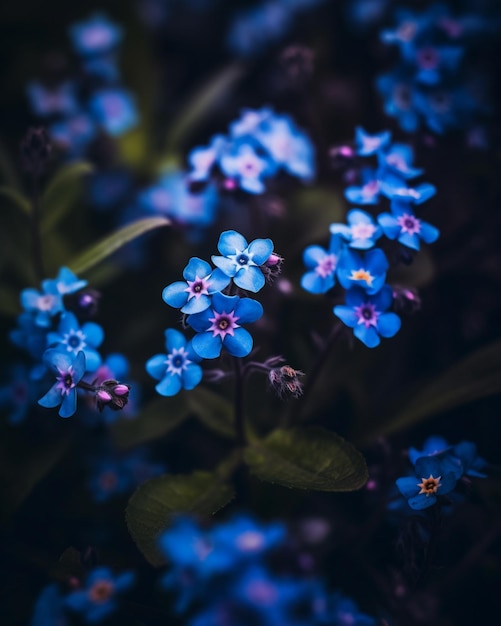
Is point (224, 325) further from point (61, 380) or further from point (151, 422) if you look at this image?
point (151, 422)

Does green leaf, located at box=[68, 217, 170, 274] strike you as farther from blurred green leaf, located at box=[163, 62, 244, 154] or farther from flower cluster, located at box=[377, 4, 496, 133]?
blurred green leaf, located at box=[163, 62, 244, 154]

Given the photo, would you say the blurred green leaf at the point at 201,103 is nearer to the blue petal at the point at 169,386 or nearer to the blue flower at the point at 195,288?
the blue flower at the point at 195,288

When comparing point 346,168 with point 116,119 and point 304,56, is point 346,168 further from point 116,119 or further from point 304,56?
point 116,119

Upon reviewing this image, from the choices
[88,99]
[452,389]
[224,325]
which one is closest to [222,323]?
[224,325]

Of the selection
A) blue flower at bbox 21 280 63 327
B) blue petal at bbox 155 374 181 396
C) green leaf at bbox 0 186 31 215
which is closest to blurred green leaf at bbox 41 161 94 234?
green leaf at bbox 0 186 31 215

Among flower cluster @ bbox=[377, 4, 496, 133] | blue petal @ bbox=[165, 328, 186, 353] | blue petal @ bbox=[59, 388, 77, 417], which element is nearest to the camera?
blue petal @ bbox=[59, 388, 77, 417]
